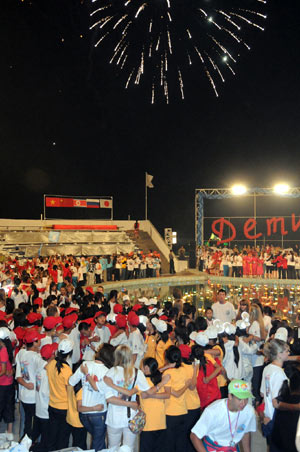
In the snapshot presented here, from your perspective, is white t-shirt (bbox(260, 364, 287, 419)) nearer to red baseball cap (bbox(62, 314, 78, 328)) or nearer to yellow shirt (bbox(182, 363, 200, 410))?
yellow shirt (bbox(182, 363, 200, 410))

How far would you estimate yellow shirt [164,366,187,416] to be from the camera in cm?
471

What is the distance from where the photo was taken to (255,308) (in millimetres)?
7133

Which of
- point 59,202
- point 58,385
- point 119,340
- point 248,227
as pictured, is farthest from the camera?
point 59,202

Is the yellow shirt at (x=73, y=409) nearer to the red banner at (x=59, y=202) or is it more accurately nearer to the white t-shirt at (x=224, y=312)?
the white t-shirt at (x=224, y=312)

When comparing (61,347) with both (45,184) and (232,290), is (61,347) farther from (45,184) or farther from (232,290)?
(45,184)

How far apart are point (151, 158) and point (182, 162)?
2.79 metres

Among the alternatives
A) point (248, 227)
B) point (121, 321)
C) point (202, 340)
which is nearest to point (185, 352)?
point (202, 340)

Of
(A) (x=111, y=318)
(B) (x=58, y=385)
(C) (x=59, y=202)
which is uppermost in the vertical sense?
(C) (x=59, y=202)

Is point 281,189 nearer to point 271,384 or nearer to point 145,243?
point 145,243

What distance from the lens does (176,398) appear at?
15.5 feet

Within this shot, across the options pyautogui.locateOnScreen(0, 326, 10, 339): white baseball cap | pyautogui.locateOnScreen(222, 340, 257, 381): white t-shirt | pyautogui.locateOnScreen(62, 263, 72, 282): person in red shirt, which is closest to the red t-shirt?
pyautogui.locateOnScreen(0, 326, 10, 339): white baseball cap

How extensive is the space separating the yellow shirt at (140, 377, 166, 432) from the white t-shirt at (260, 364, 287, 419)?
1.01m

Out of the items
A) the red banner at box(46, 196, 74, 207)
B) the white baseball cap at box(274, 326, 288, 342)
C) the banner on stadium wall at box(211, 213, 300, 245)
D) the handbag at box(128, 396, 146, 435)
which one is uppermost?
the red banner at box(46, 196, 74, 207)

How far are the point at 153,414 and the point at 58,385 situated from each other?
1062mm
